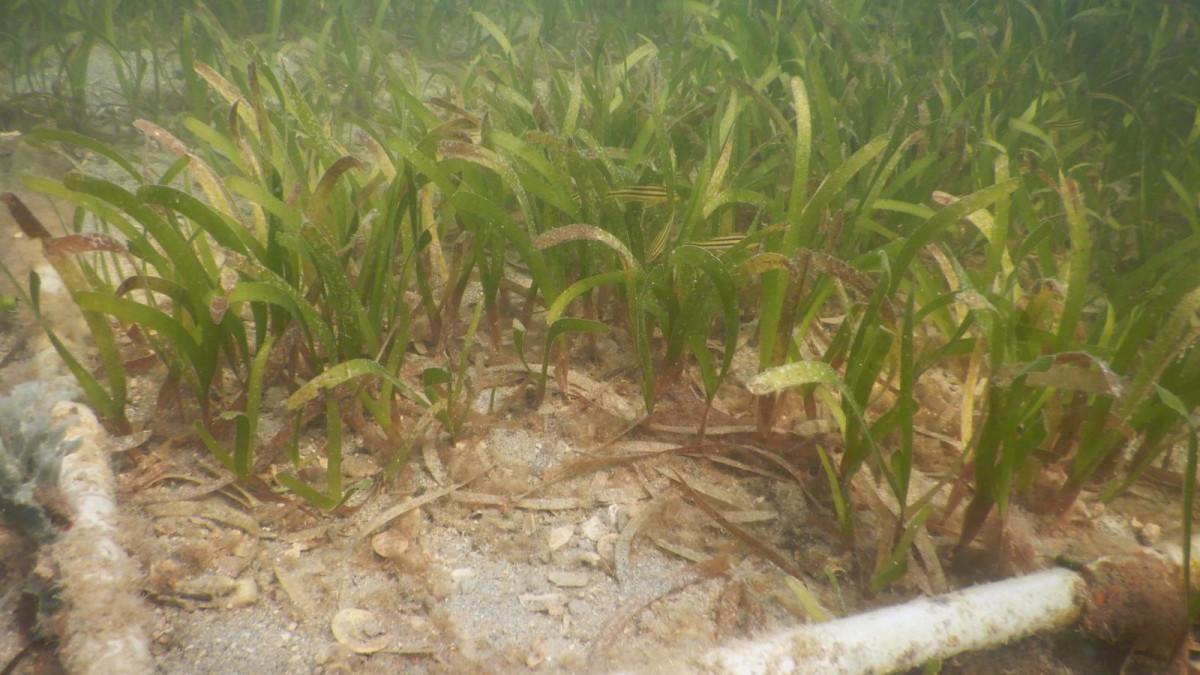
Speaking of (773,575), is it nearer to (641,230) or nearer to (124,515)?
(641,230)

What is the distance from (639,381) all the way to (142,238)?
160cm

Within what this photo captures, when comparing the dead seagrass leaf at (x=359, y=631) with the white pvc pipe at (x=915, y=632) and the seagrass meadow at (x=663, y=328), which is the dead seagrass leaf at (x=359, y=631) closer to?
the seagrass meadow at (x=663, y=328)

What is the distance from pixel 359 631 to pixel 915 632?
1279mm

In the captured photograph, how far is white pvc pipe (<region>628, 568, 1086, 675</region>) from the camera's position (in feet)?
4.34

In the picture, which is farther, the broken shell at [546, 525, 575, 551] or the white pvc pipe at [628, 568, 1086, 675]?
the broken shell at [546, 525, 575, 551]

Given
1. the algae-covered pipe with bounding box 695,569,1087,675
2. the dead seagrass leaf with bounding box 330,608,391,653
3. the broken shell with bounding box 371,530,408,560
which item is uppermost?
the algae-covered pipe with bounding box 695,569,1087,675

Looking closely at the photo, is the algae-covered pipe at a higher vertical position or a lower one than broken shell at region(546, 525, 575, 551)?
higher

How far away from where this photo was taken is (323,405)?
82.0 inches

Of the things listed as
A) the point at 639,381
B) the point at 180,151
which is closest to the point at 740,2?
the point at 639,381

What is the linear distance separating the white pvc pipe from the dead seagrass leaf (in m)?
0.73

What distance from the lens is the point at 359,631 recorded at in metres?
1.57

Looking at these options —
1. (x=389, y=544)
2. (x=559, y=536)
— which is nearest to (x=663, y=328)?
(x=559, y=536)

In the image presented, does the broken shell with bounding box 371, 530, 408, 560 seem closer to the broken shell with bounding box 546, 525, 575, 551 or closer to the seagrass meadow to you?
the seagrass meadow

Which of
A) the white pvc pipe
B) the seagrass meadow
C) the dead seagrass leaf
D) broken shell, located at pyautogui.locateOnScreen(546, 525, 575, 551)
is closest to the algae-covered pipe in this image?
the white pvc pipe
